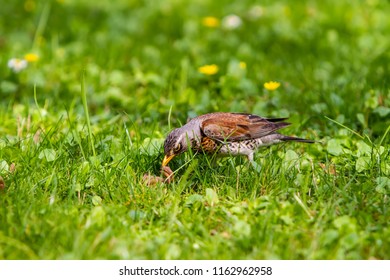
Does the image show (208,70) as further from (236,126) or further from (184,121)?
(236,126)

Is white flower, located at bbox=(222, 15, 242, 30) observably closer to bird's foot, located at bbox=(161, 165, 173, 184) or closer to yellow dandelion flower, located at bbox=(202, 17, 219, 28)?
yellow dandelion flower, located at bbox=(202, 17, 219, 28)

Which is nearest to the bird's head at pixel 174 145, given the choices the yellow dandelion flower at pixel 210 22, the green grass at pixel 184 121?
the green grass at pixel 184 121

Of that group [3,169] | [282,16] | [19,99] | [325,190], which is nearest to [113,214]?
[3,169]

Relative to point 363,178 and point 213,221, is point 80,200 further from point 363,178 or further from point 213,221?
point 363,178

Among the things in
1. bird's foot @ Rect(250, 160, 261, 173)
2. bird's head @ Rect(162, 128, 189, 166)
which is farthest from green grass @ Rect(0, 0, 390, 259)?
bird's head @ Rect(162, 128, 189, 166)

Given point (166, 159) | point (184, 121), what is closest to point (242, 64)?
point (184, 121)

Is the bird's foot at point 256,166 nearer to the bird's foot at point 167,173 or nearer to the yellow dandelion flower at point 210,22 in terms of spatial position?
the bird's foot at point 167,173
